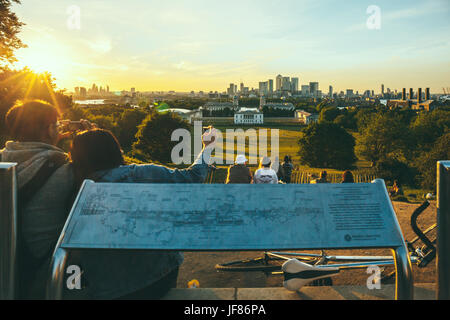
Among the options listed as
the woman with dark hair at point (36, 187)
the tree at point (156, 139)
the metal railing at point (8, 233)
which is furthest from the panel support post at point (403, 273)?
the tree at point (156, 139)

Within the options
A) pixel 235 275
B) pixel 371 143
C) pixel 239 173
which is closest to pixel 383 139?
pixel 371 143

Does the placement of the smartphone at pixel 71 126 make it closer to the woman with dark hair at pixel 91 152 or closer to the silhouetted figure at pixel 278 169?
the woman with dark hair at pixel 91 152

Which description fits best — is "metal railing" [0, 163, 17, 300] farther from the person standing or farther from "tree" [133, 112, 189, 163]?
"tree" [133, 112, 189, 163]

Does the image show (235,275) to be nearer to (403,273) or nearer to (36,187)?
(403,273)

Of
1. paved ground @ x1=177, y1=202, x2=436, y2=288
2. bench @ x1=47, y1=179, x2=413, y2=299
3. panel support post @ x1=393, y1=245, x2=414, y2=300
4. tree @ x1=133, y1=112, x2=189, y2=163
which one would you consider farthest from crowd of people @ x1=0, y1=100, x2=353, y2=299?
tree @ x1=133, y1=112, x2=189, y2=163

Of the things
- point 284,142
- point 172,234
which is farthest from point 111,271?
point 284,142

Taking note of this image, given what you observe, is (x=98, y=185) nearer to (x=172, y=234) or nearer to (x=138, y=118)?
(x=172, y=234)

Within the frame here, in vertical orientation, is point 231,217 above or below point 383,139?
above
